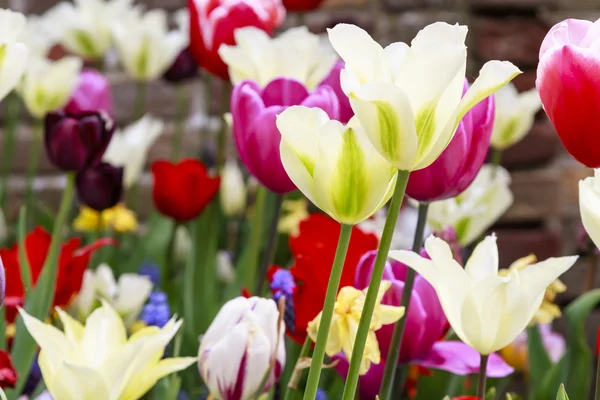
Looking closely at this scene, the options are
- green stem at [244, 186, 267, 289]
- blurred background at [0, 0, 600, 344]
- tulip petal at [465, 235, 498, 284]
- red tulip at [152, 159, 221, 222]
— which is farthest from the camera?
blurred background at [0, 0, 600, 344]

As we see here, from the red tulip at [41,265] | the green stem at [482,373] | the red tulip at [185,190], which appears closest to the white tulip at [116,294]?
the red tulip at [41,265]

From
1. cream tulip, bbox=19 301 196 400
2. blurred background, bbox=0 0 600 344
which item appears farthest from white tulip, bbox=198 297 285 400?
blurred background, bbox=0 0 600 344

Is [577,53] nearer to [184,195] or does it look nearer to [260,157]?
[260,157]

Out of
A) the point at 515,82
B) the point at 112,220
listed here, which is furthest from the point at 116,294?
the point at 515,82

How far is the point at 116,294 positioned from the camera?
541mm

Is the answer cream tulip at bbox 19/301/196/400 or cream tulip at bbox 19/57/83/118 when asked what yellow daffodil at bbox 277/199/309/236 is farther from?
cream tulip at bbox 19/301/196/400

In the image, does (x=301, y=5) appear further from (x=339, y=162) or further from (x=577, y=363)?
(x=339, y=162)

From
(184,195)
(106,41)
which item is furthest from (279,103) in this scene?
(106,41)

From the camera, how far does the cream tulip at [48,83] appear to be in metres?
0.70

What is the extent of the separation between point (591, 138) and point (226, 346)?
16 cm

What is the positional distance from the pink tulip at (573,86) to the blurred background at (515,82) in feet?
2.64

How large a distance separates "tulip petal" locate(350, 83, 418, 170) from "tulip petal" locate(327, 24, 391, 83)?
0.02 meters

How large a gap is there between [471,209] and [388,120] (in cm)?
29

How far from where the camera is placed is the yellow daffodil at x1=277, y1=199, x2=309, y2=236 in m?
0.85
